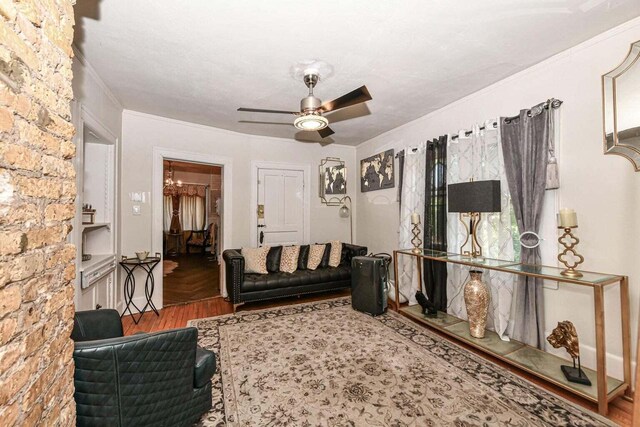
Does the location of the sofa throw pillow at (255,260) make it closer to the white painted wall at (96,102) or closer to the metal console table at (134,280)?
the metal console table at (134,280)

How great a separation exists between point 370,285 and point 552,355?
1.77m

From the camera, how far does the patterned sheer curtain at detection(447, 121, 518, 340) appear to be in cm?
272

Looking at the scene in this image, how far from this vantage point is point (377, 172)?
478 centimetres

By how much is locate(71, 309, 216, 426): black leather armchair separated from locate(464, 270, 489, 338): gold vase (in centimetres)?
241

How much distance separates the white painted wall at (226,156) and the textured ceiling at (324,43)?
67 centimetres

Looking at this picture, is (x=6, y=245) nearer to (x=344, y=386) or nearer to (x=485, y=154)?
(x=344, y=386)

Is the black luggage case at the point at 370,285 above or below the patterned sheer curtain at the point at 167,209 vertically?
below

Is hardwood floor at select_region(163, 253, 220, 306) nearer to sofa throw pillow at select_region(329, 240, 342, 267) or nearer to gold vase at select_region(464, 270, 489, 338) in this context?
sofa throw pillow at select_region(329, 240, 342, 267)

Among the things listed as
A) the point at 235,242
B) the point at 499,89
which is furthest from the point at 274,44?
the point at 235,242

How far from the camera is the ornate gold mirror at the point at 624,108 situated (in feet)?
6.31

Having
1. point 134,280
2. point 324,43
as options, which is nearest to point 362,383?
point 324,43

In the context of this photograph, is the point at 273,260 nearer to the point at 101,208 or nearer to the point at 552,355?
the point at 101,208

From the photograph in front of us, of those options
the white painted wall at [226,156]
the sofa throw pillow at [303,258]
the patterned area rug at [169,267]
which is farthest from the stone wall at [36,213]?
the patterned area rug at [169,267]

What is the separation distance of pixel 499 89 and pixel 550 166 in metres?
1.03
